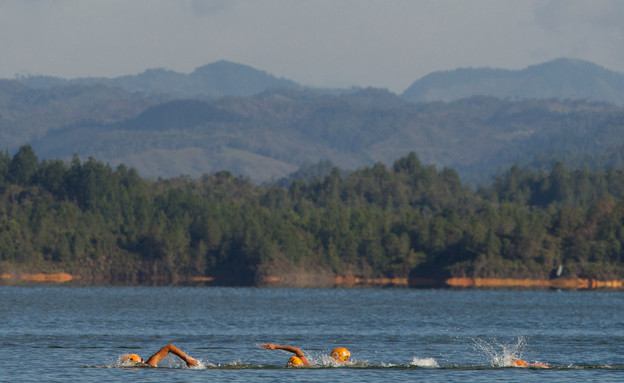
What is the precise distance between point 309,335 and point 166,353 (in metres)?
26.8

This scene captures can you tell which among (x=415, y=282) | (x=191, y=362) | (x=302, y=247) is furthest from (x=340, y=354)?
(x=302, y=247)

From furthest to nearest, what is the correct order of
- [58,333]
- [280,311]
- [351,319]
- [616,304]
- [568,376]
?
1. [616,304]
2. [280,311]
3. [351,319]
4. [58,333]
5. [568,376]

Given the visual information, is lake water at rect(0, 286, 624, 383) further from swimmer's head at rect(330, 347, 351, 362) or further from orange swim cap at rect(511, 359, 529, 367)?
swimmer's head at rect(330, 347, 351, 362)

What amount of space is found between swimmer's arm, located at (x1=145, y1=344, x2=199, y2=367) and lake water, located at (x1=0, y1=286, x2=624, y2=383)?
62 cm

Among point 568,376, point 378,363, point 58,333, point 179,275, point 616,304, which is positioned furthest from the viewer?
point 179,275

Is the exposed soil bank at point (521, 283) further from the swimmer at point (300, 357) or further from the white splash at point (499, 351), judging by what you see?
the swimmer at point (300, 357)

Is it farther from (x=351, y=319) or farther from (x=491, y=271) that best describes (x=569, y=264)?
(x=351, y=319)

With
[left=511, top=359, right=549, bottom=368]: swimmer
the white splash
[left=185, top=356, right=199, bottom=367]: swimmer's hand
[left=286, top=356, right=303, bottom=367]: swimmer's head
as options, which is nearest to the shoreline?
the white splash

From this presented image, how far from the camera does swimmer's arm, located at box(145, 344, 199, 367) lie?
46.4 metres

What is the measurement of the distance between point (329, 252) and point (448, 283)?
22.3 metres

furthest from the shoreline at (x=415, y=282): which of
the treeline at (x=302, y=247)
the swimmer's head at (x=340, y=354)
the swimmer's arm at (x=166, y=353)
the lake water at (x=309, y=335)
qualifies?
the swimmer's arm at (x=166, y=353)

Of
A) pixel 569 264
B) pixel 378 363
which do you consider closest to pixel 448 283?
pixel 569 264

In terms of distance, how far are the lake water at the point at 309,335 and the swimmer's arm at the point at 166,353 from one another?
621mm

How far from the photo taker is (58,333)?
70062 millimetres
